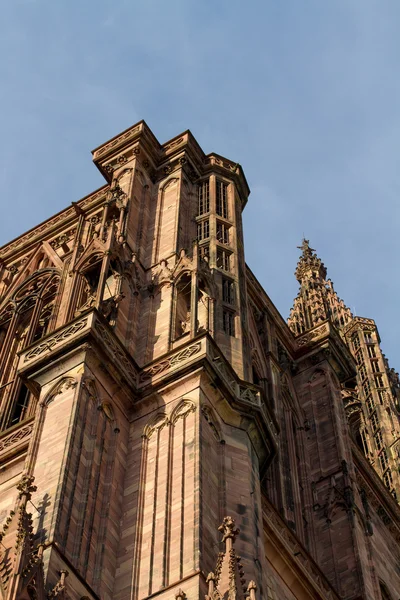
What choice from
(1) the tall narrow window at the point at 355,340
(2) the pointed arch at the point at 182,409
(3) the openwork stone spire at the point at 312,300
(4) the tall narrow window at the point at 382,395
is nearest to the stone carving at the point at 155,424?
(2) the pointed arch at the point at 182,409

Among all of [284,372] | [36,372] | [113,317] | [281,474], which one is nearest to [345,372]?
[284,372]

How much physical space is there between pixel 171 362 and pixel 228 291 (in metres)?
4.83

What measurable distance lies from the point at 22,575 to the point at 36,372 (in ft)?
24.2

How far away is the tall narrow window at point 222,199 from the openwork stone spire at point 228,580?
15.7 m

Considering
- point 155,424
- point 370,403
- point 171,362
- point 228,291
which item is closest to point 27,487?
point 155,424

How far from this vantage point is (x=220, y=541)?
21.3 metres

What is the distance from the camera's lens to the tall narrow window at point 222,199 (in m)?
34.6

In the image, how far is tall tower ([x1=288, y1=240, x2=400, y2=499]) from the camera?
50000 mm

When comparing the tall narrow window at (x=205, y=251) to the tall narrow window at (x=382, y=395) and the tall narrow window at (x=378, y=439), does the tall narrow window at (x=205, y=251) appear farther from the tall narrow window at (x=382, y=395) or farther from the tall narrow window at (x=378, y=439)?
the tall narrow window at (x=382, y=395)

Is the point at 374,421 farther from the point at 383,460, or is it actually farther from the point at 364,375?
the point at 364,375

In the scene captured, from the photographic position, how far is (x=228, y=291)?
30.3 metres

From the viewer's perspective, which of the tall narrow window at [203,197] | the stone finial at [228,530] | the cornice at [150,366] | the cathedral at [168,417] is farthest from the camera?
the tall narrow window at [203,197]

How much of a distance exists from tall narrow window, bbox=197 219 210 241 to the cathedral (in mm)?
60

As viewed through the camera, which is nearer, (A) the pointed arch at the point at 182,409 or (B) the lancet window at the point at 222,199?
(A) the pointed arch at the point at 182,409
